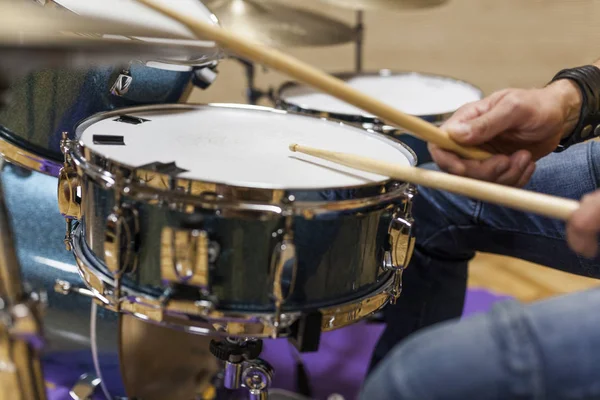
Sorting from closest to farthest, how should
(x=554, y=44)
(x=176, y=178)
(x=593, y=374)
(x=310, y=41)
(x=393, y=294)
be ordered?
(x=593, y=374)
(x=176, y=178)
(x=393, y=294)
(x=310, y=41)
(x=554, y=44)

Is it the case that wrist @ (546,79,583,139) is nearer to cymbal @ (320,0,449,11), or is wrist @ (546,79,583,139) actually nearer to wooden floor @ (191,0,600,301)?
cymbal @ (320,0,449,11)

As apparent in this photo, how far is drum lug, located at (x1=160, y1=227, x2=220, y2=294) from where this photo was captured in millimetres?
615

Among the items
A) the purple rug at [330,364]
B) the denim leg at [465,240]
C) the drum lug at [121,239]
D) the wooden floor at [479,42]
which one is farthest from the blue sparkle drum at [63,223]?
the wooden floor at [479,42]

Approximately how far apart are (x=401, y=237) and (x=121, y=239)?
0.99 feet

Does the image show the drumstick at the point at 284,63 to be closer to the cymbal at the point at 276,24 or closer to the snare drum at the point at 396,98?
the snare drum at the point at 396,98

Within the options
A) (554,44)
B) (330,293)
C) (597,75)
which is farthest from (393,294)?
(554,44)

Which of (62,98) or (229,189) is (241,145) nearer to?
(229,189)

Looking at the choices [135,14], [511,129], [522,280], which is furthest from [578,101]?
[522,280]

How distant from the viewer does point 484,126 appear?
0.71m

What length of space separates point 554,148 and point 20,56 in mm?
650

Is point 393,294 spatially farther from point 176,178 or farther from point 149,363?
point 149,363

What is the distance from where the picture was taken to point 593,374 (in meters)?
0.44

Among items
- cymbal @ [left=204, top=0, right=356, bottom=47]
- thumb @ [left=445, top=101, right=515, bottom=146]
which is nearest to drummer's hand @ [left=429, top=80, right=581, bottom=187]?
thumb @ [left=445, top=101, right=515, bottom=146]

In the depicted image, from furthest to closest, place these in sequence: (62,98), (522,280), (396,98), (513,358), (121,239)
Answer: (522,280) → (396,98) → (62,98) → (121,239) → (513,358)
